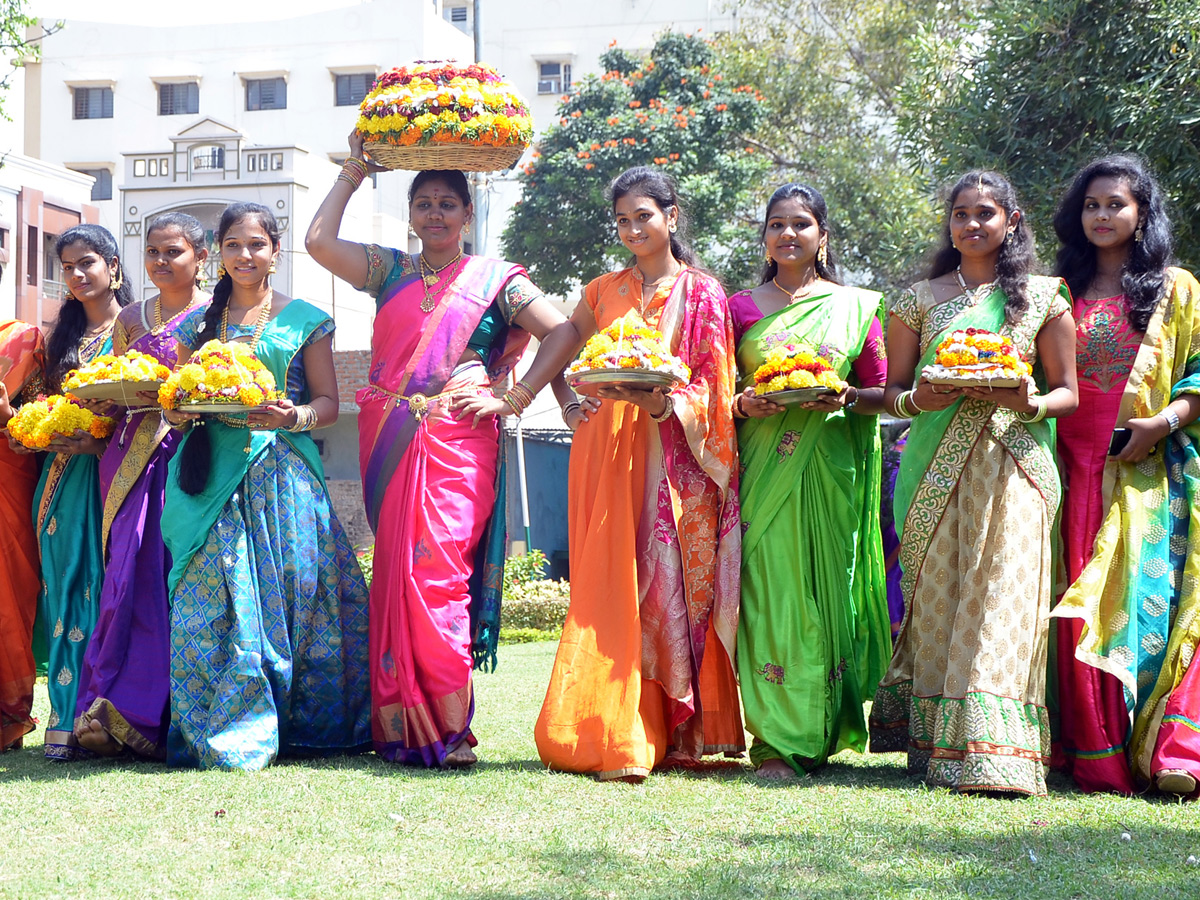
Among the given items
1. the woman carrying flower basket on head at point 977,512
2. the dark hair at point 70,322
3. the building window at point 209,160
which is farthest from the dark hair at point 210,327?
the building window at point 209,160

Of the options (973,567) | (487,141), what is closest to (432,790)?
(973,567)

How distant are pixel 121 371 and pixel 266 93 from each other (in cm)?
3244

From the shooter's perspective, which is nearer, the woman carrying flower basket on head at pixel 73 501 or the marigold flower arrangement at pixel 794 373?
the marigold flower arrangement at pixel 794 373

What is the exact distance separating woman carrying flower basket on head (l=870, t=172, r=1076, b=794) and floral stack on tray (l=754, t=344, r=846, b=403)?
32 cm

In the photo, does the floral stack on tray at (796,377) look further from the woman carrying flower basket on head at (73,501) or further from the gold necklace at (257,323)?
the woman carrying flower basket on head at (73,501)

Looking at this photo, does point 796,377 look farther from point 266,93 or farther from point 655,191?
point 266,93

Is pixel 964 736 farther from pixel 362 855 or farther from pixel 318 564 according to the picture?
pixel 318 564

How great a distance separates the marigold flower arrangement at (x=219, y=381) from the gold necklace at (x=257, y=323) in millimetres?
328

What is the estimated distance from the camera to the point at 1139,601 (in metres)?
5.36

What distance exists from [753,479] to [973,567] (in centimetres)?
100

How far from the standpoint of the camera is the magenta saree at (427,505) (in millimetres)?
5613

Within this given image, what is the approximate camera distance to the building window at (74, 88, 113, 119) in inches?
1439

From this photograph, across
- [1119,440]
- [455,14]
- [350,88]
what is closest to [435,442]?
[1119,440]

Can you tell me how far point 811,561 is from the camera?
5719 millimetres
